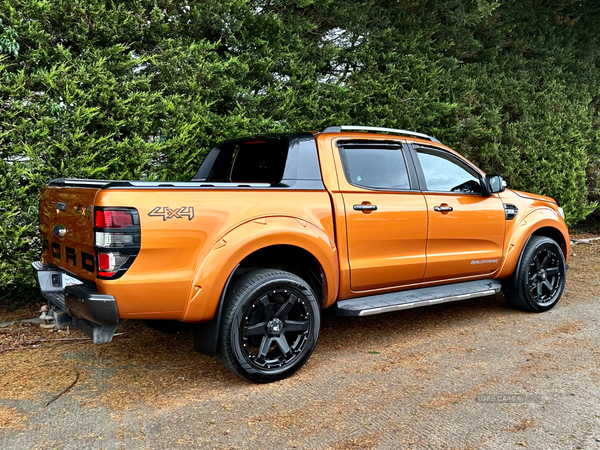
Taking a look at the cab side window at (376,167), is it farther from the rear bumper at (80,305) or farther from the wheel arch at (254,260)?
the rear bumper at (80,305)

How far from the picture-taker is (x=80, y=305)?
137 inches

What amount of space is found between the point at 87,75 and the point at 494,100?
21.8ft

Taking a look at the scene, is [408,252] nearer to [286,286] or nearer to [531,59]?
[286,286]

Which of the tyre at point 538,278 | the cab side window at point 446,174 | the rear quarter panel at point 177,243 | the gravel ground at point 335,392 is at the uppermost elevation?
the cab side window at point 446,174

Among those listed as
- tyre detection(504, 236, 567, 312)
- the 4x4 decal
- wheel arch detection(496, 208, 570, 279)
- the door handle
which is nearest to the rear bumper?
the 4x4 decal

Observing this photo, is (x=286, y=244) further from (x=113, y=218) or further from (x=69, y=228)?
(x=69, y=228)

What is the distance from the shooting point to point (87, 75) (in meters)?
5.14

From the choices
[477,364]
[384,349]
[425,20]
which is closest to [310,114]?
[425,20]

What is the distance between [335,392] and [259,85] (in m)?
4.02

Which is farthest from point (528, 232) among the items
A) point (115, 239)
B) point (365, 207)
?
point (115, 239)

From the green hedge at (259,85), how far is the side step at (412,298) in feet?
8.33

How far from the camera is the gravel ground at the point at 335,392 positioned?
313 centimetres

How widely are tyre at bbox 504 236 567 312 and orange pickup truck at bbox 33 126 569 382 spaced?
0.02 meters

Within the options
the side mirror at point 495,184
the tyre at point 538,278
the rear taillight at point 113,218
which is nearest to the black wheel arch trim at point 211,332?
the rear taillight at point 113,218
